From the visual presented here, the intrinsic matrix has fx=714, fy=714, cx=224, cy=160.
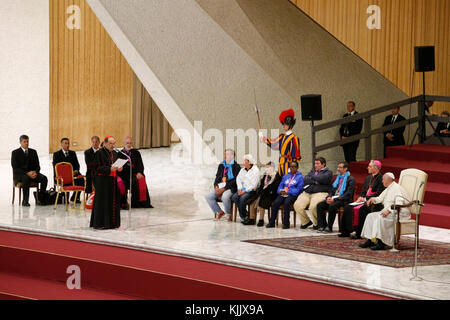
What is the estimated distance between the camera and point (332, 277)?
6164mm

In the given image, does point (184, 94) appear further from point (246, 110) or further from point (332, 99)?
point (332, 99)

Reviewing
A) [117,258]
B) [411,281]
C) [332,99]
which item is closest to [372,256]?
[411,281]

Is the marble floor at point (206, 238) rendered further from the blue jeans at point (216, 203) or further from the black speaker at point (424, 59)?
the black speaker at point (424, 59)

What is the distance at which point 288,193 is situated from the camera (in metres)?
8.58

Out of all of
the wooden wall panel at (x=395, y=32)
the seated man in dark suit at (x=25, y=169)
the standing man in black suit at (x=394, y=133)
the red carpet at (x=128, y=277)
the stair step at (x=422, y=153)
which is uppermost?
the wooden wall panel at (x=395, y=32)

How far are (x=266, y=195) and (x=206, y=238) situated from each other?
3.87ft

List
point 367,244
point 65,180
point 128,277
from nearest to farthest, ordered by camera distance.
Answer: point 128,277, point 367,244, point 65,180

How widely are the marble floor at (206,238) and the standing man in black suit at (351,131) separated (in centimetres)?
246

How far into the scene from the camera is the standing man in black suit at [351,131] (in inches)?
456

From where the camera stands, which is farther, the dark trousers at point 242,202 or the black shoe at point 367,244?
the dark trousers at point 242,202

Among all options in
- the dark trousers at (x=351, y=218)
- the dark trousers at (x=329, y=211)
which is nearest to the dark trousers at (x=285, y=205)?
the dark trousers at (x=329, y=211)

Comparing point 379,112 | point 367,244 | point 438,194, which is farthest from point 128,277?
point 379,112

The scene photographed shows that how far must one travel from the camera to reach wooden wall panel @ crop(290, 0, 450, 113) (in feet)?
43.6

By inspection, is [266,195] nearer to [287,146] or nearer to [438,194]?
[287,146]
